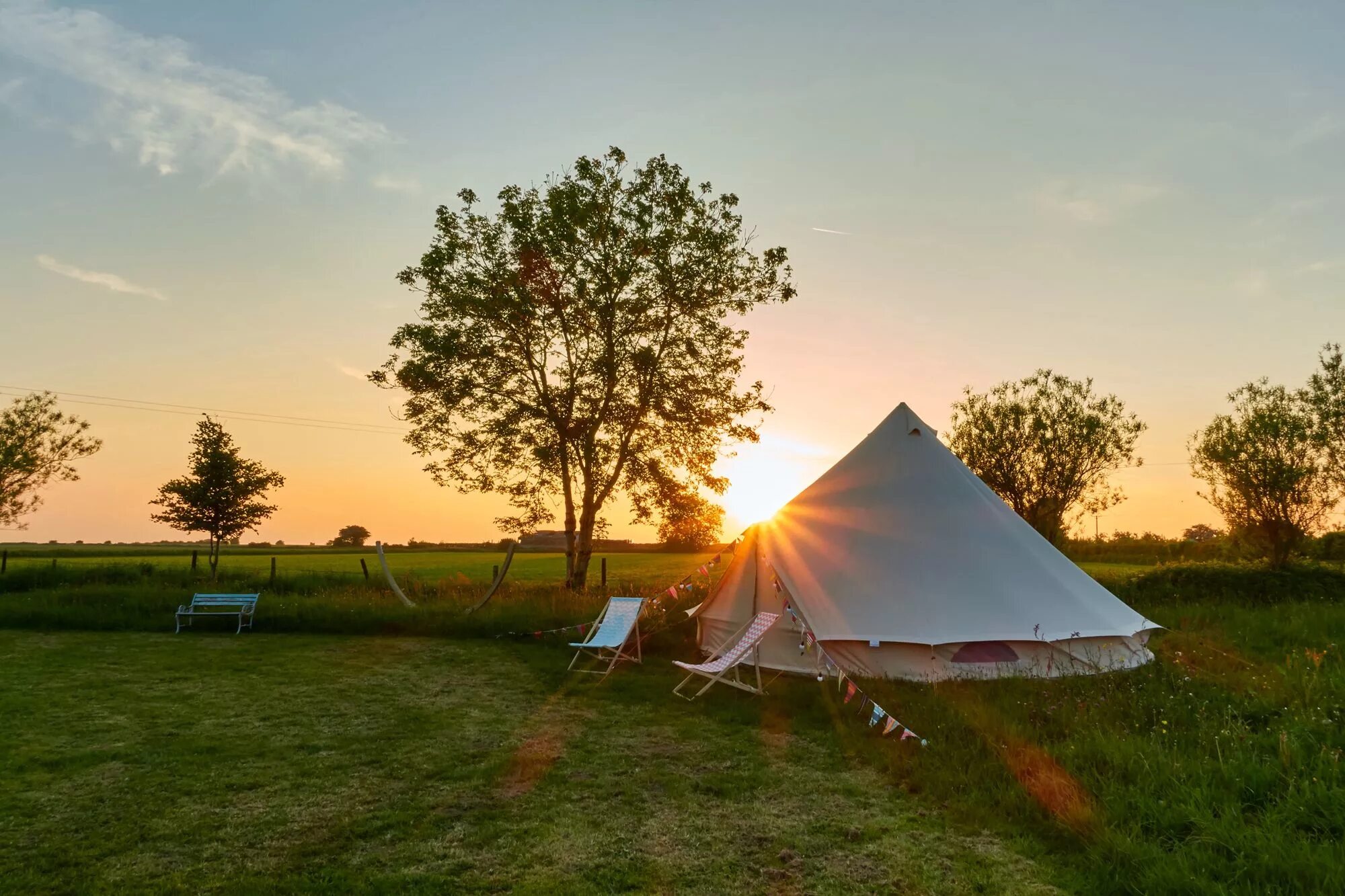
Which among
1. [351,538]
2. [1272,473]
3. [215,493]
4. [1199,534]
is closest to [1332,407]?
[1272,473]

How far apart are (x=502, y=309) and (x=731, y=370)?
6.33 meters

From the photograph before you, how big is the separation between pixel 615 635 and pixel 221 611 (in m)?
9.72

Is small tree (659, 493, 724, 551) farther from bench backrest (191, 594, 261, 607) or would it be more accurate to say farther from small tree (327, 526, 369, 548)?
small tree (327, 526, 369, 548)

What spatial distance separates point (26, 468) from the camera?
1303 inches

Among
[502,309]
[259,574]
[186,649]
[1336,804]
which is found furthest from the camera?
[259,574]

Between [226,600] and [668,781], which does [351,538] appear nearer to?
[226,600]

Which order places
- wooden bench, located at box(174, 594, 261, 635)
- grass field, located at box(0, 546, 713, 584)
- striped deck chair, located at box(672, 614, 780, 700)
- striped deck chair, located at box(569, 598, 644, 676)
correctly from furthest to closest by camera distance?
grass field, located at box(0, 546, 713, 584), wooden bench, located at box(174, 594, 261, 635), striped deck chair, located at box(569, 598, 644, 676), striped deck chair, located at box(672, 614, 780, 700)

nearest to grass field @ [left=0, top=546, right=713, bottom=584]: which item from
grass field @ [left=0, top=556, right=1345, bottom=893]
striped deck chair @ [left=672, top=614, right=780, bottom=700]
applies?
striped deck chair @ [left=672, top=614, right=780, bottom=700]

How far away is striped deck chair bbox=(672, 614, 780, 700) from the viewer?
28.7 feet

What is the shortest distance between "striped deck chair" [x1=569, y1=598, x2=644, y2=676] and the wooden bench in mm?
7430

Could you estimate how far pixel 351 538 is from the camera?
5853cm

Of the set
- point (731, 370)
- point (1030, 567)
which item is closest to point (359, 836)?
point (1030, 567)

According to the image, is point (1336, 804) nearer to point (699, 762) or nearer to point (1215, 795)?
point (1215, 795)

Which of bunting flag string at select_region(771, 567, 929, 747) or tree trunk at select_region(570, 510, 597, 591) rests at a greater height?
tree trunk at select_region(570, 510, 597, 591)
